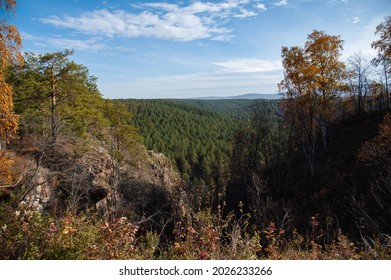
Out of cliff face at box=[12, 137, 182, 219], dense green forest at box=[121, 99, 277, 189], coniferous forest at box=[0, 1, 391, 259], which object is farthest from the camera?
dense green forest at box=[121, 99, 277, 189]

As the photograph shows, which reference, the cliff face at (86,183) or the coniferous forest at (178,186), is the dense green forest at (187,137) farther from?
the cliff face at (86,183)

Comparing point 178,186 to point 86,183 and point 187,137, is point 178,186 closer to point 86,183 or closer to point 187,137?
point 86,183

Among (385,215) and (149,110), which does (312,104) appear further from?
(149,110)

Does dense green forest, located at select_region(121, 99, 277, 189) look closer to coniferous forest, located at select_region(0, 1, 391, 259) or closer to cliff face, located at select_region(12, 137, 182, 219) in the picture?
coniferous forest, located at select_region(0, 1, 391, 259)

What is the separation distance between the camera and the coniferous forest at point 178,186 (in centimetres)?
402

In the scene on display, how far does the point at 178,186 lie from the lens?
18719mm

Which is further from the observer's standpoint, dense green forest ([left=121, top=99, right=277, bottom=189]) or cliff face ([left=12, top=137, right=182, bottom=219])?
dense green forest ([left=121, top=99, right=277, bottom=189])

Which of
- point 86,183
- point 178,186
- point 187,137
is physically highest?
point 86,183

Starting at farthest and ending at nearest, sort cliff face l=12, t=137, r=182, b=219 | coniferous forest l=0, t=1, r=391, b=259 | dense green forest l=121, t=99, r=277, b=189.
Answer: dense green forest l=121, t=99, r=277, b=189 → cliff face l=12, t=137, r=182, b=219 → coniferous forest l=0, t=1, r=391, b=259

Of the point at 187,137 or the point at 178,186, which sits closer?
the point at 178,186

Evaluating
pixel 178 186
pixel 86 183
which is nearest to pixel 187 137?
pixel 178 186

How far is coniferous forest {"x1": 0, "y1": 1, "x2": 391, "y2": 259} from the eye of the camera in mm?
4023

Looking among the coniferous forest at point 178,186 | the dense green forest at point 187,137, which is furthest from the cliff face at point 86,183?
the dense green forest at point 187,137

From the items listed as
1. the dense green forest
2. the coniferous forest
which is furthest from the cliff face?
the dense green forest
